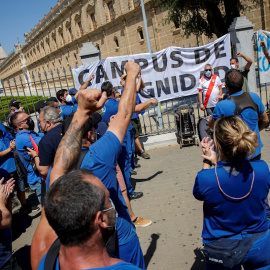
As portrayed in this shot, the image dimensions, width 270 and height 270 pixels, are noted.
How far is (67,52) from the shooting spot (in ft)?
149

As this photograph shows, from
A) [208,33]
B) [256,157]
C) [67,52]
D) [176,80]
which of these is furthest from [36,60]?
[256,157]

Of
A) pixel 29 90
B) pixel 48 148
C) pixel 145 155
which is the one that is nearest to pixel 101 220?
pixel 48 148

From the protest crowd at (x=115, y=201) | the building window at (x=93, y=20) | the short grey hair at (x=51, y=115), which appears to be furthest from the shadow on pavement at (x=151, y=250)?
the building window at (x=93, y=20)

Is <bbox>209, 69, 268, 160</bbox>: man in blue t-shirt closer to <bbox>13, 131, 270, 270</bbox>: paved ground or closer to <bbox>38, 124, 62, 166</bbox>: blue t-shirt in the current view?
<bbox>13, 131, 270, 270</bbox>: paved ground

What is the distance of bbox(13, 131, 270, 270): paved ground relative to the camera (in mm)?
3123

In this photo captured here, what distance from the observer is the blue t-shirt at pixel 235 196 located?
180 centimetres

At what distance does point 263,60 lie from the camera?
6.88 m

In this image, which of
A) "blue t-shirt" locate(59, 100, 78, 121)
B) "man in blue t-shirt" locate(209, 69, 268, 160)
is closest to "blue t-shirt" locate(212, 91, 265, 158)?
"man in blue t-shirt" locate(209, 69, 268, 160)

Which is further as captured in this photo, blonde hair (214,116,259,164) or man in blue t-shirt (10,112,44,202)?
man in blue t-shirt (10,112,44,202)

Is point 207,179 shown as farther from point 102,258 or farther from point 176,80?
point 176,80

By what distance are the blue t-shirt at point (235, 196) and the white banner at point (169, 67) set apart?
17.9 ft

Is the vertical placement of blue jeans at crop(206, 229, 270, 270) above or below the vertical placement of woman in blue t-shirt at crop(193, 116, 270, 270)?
below

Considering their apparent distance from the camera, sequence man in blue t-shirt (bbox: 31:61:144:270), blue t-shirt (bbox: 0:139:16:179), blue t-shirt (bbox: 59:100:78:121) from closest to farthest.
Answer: man in blue t-shirt (bbox: 31:61:144:270)
blue t-shirt (bbox: 0:139:16:179)
blue t-shirt (bbox: 59:100:78:121)

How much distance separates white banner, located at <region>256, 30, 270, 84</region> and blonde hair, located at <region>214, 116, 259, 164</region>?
577cm
